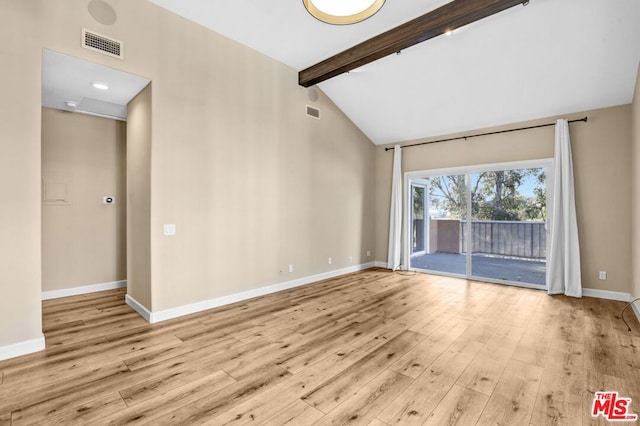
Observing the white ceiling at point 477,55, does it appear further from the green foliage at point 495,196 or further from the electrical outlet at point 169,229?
the electrical outlet at point 169,229

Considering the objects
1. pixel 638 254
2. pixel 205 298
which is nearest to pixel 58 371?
pixel 205 298

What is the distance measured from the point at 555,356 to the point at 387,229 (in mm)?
4318

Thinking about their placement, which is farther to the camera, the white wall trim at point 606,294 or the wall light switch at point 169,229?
the white wall trim at point 606,294

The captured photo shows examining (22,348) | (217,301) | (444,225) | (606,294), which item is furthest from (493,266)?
(22,348)

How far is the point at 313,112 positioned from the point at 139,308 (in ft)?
13.4

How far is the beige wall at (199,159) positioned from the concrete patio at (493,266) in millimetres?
2102

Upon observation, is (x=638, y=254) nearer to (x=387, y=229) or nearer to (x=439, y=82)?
(x=439, y=82)

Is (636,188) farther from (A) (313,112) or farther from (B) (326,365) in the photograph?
(A) (313,112)

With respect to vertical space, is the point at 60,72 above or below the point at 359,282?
above

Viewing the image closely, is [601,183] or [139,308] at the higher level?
[601,183]

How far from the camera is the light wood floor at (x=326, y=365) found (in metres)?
1.95

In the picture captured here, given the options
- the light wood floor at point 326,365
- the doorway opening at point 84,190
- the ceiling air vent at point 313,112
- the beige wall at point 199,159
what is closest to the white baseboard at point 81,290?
the doorway opening at point 84,190

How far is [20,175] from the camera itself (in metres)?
2.66

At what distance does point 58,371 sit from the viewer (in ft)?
7.95
